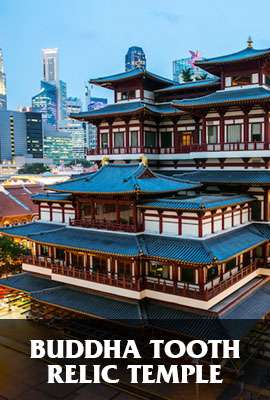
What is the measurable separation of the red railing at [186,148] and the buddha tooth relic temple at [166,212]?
9cm

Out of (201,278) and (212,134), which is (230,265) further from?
(212,134)

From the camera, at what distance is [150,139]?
36375 millimetres

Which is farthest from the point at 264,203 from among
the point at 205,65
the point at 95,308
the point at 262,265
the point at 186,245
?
the point at 95,308

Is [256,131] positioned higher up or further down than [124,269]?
higher up

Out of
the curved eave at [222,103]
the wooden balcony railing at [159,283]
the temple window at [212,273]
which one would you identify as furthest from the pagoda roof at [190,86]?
the temple window at [212,273]

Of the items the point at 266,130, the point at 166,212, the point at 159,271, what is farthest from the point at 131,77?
the point at 159,271

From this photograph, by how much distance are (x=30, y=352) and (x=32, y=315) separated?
5213mm

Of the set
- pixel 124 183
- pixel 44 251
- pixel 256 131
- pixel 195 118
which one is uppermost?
pixel 195 118

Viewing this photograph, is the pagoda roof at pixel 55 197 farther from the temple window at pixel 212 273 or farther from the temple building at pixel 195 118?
the temple window at pixel 212 273

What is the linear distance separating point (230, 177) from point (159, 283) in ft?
34.1

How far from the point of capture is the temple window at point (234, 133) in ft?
103

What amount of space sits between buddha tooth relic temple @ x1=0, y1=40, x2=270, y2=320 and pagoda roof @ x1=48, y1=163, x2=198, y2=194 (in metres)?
0.10

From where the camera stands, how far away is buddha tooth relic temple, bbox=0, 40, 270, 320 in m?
24.6

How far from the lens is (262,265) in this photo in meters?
30.2
